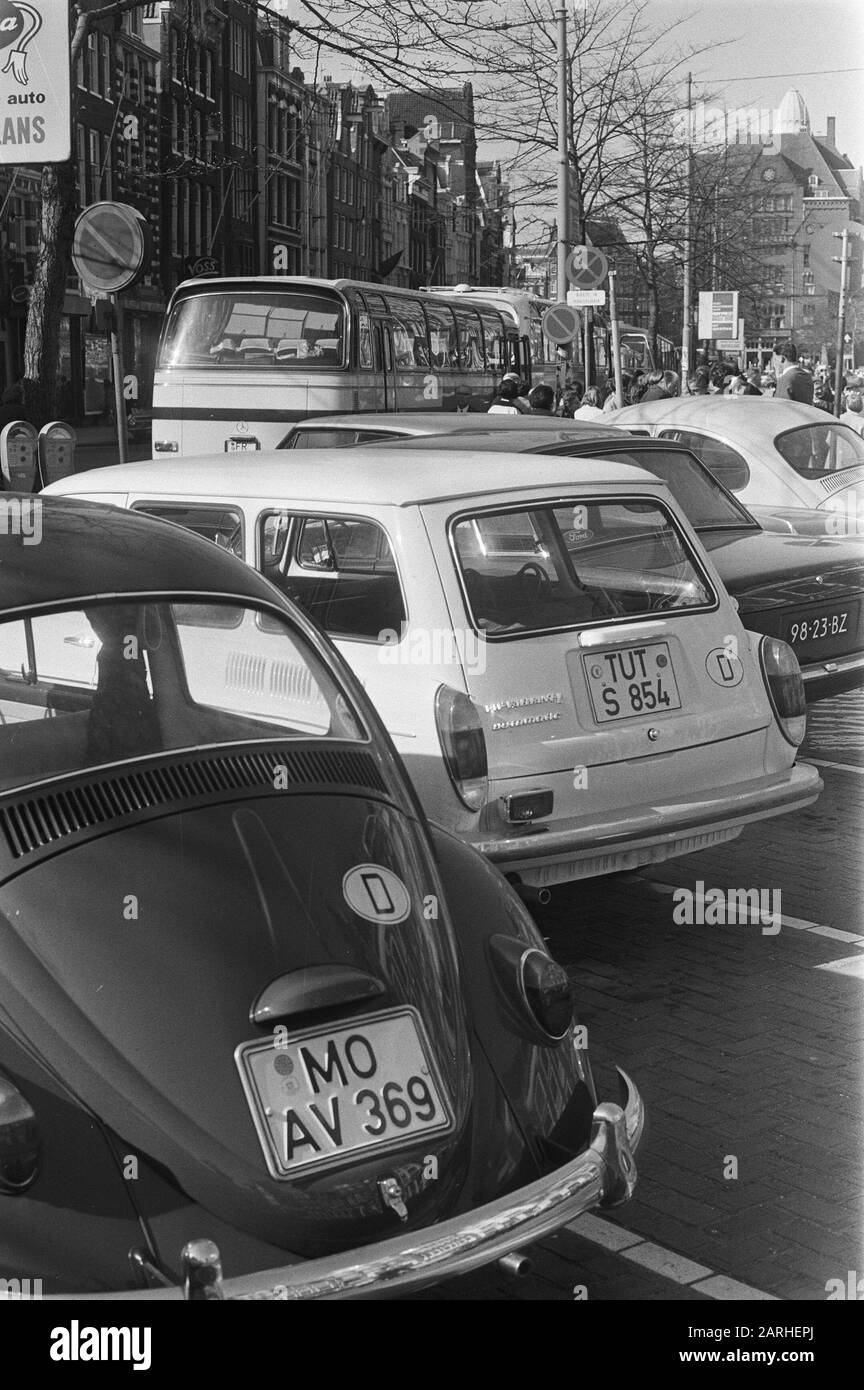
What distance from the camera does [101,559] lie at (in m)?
3.58

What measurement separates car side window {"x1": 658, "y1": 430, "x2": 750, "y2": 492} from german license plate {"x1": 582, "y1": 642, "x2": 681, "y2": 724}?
5.50m

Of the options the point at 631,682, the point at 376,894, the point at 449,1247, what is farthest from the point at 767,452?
the point at 449,1247

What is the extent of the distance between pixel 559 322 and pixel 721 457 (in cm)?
1237

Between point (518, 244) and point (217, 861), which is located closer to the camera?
point (217, 861)

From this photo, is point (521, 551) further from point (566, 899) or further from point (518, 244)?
point (518, 244)

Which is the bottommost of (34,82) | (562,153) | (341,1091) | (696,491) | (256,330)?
(341,1091)

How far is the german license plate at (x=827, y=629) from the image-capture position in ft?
27.5

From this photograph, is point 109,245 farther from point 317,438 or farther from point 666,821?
point 666,821

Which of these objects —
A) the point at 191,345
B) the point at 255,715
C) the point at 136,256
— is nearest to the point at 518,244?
the point at 191,345

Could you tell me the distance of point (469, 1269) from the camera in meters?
3.01

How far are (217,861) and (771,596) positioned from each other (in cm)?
552

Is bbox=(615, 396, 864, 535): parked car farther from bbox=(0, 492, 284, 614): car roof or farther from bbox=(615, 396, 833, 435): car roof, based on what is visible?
bbox=(0, 492, 284, 614): car roof

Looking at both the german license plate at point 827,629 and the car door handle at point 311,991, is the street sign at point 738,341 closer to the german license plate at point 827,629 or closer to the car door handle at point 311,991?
the german license plate at point 827,629

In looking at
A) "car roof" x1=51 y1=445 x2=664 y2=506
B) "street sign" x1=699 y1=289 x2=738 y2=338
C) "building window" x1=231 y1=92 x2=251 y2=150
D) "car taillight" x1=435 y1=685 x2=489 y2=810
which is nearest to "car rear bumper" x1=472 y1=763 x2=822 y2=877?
"car taillight" x1=435 y1=685 x2=489 y2=810
